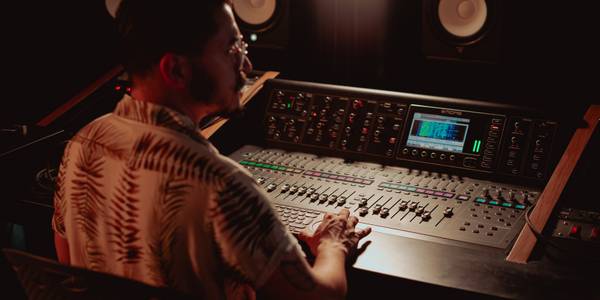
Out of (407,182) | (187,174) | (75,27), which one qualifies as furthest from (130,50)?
(75,27)

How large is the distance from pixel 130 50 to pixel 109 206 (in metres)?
0.33

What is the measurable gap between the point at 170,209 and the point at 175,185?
48 mm

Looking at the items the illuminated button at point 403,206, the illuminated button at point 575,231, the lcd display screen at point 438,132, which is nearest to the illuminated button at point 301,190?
the illuminated button at point 403,206

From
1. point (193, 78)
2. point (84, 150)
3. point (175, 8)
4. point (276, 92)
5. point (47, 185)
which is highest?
point (175, 8)

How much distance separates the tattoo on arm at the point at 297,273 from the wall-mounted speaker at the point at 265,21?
1.63m

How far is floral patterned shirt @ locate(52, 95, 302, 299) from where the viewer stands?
52.4 inches

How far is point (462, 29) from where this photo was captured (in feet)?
8.29

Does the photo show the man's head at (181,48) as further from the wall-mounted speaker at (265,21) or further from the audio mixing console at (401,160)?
the wall-mounted speaker at (265,21)

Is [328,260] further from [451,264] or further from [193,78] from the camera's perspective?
[193,78]

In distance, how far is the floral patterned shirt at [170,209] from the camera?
133 cm

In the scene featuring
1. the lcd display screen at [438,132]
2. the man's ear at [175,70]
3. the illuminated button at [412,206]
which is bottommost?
the illuminated button at [412,206]

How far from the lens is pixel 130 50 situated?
1.45m

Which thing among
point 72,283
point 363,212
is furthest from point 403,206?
point 72,283

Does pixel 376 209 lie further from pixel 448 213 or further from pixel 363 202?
pixel 448 213
